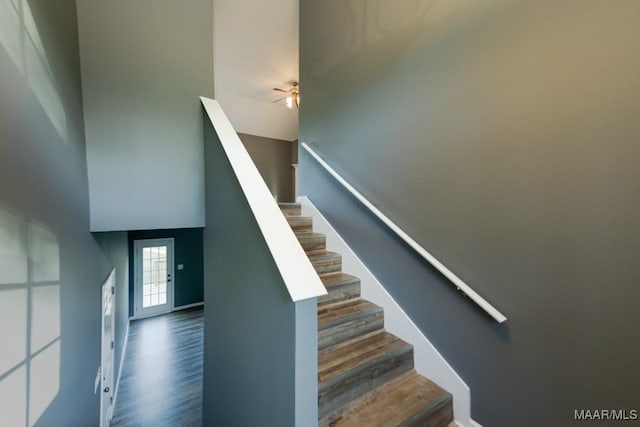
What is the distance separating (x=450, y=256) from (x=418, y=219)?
34 centimetres

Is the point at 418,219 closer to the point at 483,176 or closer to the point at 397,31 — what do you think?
the point at 483,176

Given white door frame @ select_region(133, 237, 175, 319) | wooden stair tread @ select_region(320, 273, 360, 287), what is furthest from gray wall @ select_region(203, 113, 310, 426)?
white door frame @ select_region(133, 237, 175, 319)

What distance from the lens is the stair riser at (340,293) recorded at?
6.68ft

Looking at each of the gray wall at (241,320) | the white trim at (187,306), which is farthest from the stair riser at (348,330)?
the white trim at (187,306)

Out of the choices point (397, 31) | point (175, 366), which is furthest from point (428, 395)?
point (175, 366)

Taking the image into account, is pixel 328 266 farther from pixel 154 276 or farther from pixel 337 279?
pixel 154 276

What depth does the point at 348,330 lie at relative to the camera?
1.85 metres

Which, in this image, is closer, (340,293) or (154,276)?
(340,293)

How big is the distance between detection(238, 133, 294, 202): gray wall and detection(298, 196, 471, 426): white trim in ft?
15.0

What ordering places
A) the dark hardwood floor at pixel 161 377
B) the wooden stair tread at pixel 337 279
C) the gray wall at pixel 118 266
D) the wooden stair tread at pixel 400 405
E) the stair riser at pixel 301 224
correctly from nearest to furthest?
the wooden stair tread at pixel 400 405 < the wooden stair tread at pixel 337 279 < the stair riser at pixel 301 224 < the gray wall at pixel 118 266 < the dark hardwood floor at pixel 161 377

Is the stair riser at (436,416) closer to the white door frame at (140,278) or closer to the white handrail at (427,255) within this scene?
the white handrail at (427,255)

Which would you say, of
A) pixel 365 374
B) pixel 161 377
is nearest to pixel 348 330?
pixel 365 374

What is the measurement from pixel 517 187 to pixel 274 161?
20.7 ft

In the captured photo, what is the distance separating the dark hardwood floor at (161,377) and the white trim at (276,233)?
353 centimetres
